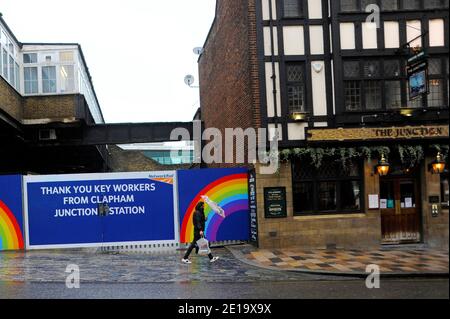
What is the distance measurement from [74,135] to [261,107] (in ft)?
42.3

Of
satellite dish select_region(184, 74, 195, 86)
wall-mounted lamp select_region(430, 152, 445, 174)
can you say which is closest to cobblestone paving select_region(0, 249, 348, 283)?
wall-mounted lamp select_region(430, 152, 445, 174)

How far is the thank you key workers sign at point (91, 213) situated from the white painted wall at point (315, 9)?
23.3 feet

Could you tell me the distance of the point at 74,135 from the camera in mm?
23391

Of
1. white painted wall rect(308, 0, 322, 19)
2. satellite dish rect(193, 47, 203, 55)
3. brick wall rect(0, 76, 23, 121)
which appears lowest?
brick wall rect(0, 76, 23, 121)

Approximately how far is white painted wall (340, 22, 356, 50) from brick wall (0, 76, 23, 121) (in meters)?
12.3

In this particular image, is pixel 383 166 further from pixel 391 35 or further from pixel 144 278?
pixel 144 278

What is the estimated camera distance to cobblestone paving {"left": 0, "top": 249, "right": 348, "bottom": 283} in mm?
9719

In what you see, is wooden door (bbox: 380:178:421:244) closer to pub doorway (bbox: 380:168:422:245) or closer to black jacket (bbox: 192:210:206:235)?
pub doorway (bbox: 380:168:422:245)

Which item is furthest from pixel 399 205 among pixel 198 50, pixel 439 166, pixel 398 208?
pixel 198 50

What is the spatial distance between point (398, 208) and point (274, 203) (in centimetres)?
390

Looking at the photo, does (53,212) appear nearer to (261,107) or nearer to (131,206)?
(131,206)
